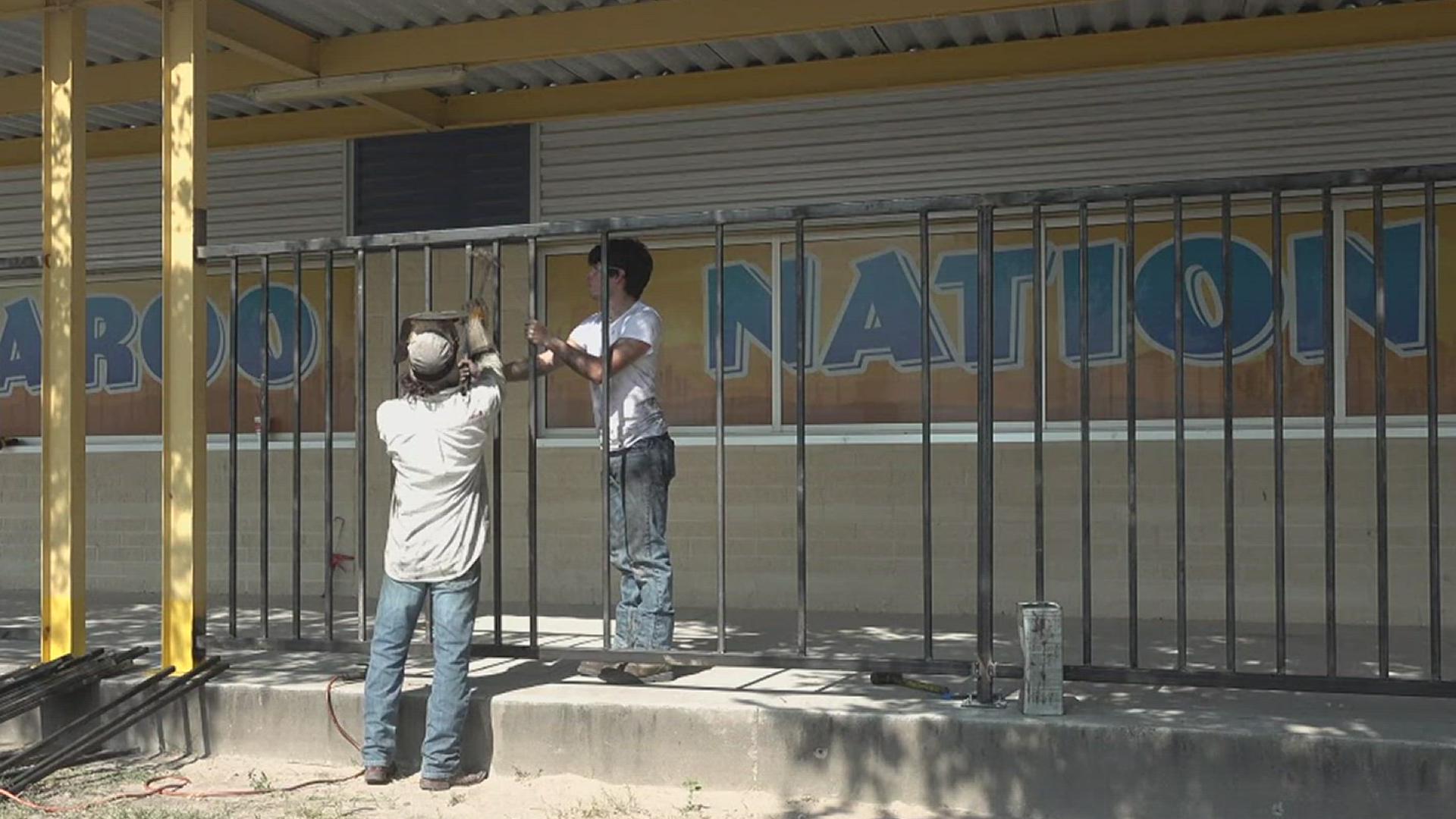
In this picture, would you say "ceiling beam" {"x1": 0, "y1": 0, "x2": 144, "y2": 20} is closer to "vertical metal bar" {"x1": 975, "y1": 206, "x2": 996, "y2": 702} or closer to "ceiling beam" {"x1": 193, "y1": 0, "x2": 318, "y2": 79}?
"ceiling beam" {"x1": 193, "y1": 0, "x2": 318, "y2": 79}

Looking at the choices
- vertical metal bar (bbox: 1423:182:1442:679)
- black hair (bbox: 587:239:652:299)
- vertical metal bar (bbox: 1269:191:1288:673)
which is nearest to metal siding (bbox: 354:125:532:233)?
black hair (bbox: 587:239:652:299)

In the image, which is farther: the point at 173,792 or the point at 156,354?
the point at 156,354

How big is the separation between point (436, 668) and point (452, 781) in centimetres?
43

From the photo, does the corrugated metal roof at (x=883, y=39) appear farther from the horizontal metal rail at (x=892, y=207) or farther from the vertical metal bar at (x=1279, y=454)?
the vertical metal bar at (x=1279, y=454)

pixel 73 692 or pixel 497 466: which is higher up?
pixel 497 466

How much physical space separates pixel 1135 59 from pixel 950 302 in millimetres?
1666

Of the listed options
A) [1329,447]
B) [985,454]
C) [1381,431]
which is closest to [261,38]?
[985,454]

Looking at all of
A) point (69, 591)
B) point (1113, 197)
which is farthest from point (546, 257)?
point (1113, 197)

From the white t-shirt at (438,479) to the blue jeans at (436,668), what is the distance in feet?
0.23

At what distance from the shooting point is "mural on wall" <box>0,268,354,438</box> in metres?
8.98

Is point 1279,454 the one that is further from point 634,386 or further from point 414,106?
point 414,106

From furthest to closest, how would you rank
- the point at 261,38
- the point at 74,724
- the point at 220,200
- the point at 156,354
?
1. the point at 156,354
2. the point at 220,200
3. the point at 261,38
4. the point at 74,724

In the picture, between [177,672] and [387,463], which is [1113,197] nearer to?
[177,672]

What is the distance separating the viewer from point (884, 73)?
25.1 feet
